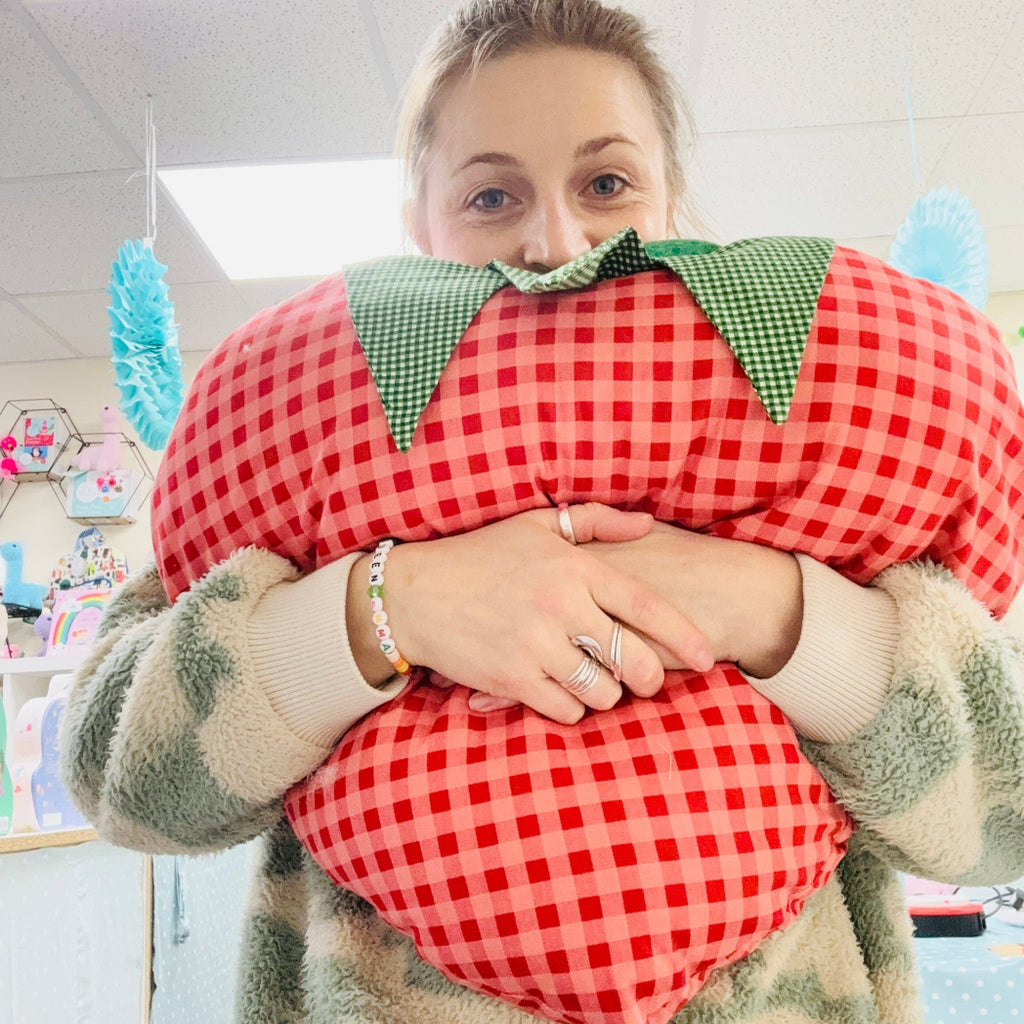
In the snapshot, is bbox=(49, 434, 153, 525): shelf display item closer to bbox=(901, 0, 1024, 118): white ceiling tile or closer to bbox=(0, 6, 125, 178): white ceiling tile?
bbox=(0, 6, 125, 178): white ceiling tile

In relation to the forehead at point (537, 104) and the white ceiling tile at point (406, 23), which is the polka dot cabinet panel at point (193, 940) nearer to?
the forehead at point (537, 104)

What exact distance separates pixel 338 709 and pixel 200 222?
2.32 m

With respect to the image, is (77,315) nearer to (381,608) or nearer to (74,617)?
A: (74,617)

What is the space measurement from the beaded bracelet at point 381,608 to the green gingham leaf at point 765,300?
0.74ft

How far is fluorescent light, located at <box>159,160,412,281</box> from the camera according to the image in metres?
2.27

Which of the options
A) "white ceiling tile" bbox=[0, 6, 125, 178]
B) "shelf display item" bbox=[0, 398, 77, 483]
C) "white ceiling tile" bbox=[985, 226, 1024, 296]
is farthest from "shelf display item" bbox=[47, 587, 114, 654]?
"white ceiling tile" bbox=[985, 226, 1024, 296]

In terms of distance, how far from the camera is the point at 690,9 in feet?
5.91

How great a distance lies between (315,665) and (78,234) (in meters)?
2.44

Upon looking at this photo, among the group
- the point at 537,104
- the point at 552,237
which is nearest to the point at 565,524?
the point at 552,237

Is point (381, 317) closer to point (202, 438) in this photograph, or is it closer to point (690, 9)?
point (202, 438)

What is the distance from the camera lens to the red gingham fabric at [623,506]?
1.45 ft

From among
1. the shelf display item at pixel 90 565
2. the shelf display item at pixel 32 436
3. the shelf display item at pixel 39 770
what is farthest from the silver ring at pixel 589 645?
the shelf display item at pixel 32 436

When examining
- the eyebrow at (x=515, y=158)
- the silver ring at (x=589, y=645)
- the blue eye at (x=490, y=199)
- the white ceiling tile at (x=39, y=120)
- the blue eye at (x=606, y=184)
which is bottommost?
the silver ring at (x=589, y=645)

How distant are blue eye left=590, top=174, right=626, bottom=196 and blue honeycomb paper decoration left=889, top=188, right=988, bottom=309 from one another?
0.74m
